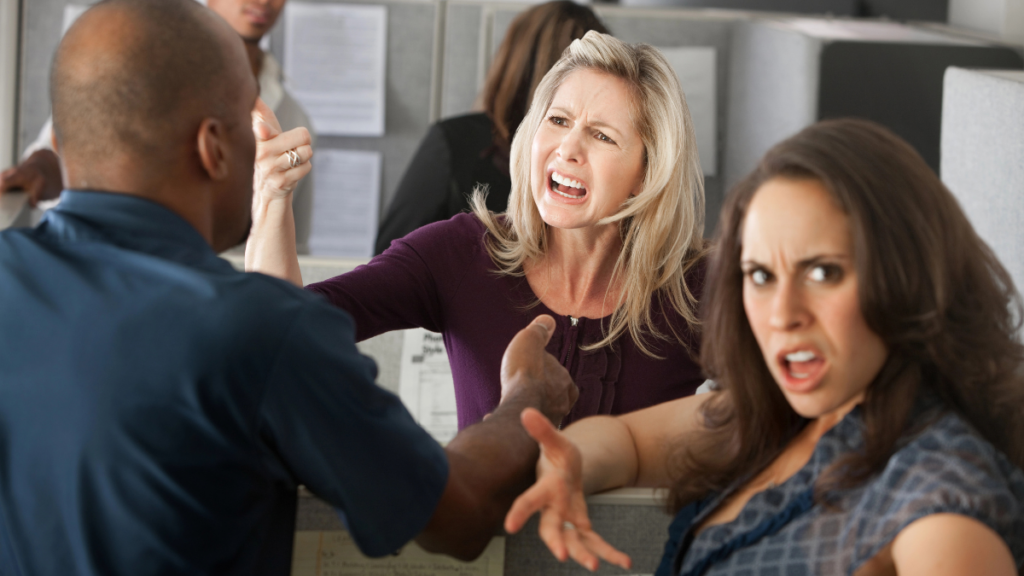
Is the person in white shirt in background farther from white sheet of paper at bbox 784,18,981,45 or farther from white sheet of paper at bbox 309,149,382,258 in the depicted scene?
white sheet of paper at bbox 784,18,981,45

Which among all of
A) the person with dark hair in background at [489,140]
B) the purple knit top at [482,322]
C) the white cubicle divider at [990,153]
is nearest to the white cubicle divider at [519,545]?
the purple knit top at [482,322]

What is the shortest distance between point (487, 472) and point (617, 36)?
78.7 inches

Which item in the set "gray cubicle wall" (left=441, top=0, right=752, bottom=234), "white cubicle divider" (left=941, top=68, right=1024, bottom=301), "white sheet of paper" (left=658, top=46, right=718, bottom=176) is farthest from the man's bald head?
"white sheet of paper" (left=658, top=46, right=718, bottom=176)

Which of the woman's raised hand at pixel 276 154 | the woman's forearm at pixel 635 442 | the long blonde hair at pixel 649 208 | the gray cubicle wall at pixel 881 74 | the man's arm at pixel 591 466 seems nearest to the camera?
the man's arm at pixel 591 466

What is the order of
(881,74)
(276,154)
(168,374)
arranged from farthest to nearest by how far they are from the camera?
1. (881,74)
2. (276,154)
3. (168,374)

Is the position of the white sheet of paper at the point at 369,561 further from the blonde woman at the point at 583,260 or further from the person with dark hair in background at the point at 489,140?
the person with dark hair in background at the point at 489,140

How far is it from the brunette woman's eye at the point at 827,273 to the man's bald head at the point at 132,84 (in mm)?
469

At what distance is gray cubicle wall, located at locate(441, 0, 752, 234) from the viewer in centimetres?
252

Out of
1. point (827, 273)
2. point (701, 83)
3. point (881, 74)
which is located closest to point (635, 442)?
point (827, 273)

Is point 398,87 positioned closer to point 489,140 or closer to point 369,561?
point 489,140

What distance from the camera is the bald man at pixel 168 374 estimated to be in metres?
0.62

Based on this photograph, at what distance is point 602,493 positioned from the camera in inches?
31.6

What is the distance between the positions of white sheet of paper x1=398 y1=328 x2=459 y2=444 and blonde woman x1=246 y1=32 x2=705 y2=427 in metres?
0.47

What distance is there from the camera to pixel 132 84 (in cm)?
69
